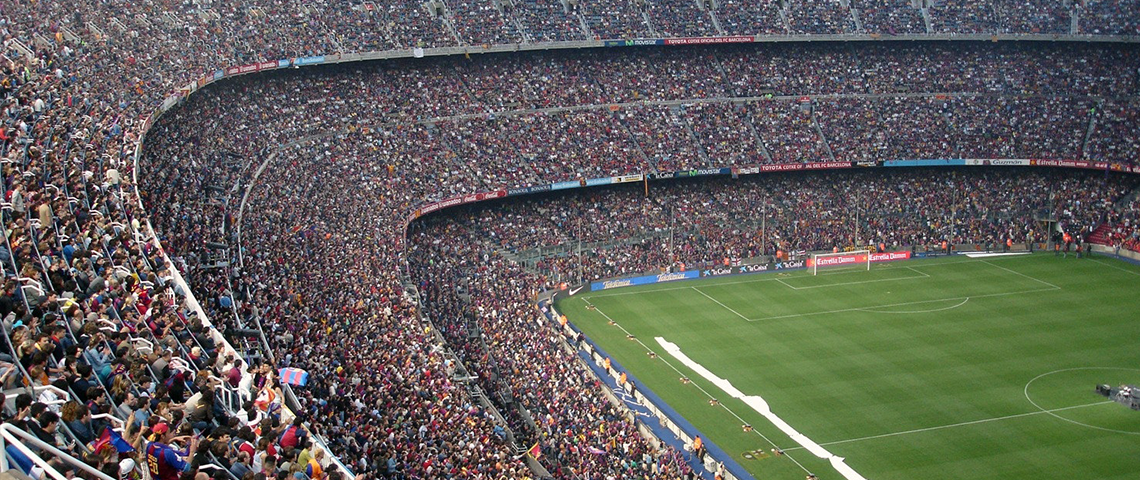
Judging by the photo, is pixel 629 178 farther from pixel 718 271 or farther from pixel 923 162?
pixel 923 162

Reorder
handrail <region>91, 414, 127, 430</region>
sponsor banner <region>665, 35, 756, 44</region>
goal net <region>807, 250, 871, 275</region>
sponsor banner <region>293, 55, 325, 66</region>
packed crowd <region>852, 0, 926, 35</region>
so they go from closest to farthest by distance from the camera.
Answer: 1. handrail <region>91, 414, 127, 430</region>
2. sponsor banner <region>293, 55, 325, 66</region>
3. goal net <region>807, 250, 871, 275</region>
4. sponsor banner <region>665, 35, 756, 44</region>
5. packed crowd <region>852, 0, 926, 35</region>

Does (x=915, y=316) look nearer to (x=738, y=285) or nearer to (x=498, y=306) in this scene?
(x=738, y=285)

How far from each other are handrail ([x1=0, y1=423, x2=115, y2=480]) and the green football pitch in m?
25.3

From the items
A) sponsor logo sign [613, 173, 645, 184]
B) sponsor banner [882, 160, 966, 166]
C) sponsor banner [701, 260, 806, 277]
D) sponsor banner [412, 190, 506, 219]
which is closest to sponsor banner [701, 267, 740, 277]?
sponsor banner [701, 260, 806, 277]

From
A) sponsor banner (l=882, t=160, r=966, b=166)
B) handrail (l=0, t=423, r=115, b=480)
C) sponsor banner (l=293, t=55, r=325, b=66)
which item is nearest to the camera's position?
handrail (l=0, t=423, r=115, b=480)

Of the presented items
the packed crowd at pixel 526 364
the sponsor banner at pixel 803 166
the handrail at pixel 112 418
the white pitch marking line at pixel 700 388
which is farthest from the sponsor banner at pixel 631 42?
the handrail at pixel 112 418

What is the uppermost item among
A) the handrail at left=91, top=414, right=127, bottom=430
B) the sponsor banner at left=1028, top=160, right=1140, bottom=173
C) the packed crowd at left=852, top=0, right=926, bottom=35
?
the packed crowd at left=852, top=0, right=926, bottom=35

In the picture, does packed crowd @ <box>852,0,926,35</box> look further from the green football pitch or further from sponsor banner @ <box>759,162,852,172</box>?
the green football pitch

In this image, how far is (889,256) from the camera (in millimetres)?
60281

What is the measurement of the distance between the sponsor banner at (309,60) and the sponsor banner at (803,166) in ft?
82.5

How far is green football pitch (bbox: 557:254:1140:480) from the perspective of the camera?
34.5m

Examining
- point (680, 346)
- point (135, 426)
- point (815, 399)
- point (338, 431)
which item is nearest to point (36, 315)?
point (135, 426)

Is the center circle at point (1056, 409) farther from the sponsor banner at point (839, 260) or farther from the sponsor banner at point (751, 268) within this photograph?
the sponsor banner at point (751, 268)

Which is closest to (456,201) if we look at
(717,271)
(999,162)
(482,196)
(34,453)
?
(482,196)
